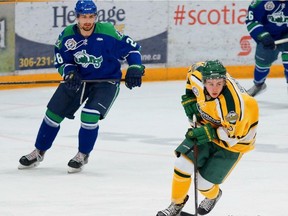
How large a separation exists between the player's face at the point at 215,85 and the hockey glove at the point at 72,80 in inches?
61.7

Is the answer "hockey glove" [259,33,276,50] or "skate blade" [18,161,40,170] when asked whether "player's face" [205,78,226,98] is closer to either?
"skate blade" [18,161,40,170]

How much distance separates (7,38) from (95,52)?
3.11 metres

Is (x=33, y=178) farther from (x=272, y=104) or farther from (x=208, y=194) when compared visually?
(x=272, y=104)

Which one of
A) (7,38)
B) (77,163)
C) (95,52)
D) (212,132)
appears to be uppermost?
(212,132)

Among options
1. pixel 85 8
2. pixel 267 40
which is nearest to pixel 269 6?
pixel 267 40

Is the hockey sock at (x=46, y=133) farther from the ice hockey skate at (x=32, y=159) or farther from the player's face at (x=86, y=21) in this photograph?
the player's face at (x=86, y=21)

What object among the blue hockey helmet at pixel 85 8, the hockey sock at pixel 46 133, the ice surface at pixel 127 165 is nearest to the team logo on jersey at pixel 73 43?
the blue hockey helmet at pixel 85 8

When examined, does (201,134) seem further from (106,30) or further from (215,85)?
(106,30)

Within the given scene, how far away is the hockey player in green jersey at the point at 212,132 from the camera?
194 inches

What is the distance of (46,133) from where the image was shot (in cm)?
660

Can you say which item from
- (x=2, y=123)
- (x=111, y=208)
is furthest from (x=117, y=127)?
(x=111, y=208)

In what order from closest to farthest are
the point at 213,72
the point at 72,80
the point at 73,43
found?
the point at 213,72
the point at 72,80
the point at 73,43

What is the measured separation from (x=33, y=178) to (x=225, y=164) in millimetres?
1574

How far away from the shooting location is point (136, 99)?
30.9 ft
